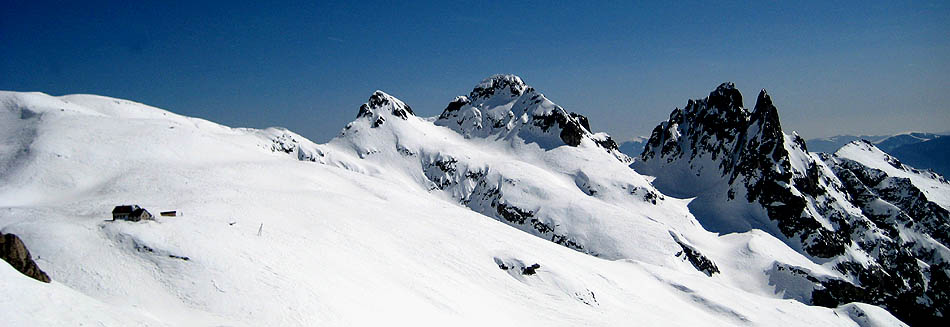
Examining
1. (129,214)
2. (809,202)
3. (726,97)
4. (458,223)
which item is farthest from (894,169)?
(129,214)

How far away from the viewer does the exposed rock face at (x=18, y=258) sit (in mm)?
19234

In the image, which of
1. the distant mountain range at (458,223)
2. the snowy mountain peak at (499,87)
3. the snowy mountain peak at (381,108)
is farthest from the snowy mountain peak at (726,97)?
the snowy mountain peak at (381,108)

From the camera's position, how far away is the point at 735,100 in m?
140

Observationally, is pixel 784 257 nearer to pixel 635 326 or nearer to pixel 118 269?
pixel 635 326

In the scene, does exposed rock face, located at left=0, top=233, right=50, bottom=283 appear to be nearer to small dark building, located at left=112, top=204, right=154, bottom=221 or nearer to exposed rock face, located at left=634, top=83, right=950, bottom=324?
small dark building, located at left=112, top=204, right=154, bottom=221

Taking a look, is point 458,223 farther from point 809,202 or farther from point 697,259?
point 809,202

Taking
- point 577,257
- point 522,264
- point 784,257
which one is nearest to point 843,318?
point 784,257

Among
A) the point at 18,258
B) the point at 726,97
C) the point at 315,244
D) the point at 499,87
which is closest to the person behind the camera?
the point at 18,258

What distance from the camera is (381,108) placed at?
135m

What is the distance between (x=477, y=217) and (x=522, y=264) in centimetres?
1687

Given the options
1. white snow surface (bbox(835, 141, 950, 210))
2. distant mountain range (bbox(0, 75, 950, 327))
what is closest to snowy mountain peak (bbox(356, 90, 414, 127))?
distant mountain range (bbox(0, 75, 950, 327))

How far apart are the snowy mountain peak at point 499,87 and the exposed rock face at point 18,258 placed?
139951mm

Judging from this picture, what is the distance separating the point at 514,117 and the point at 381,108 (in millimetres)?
41942

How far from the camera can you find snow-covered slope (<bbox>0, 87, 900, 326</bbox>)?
76.2 ft
